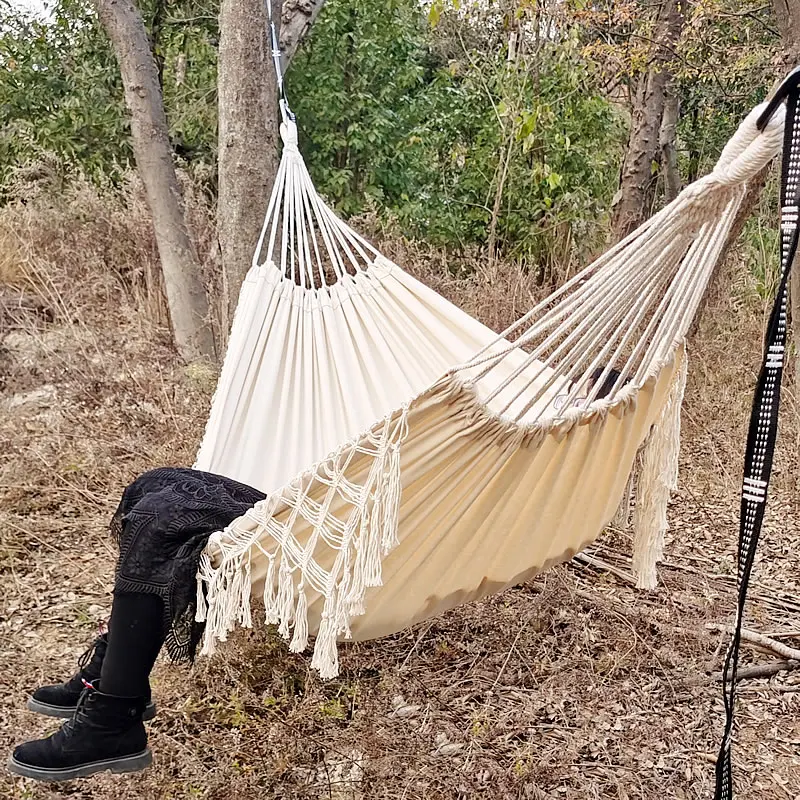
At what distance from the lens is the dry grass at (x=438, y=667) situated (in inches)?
58.0

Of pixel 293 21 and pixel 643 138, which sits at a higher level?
pixel 293 21

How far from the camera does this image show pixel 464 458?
1229 mm

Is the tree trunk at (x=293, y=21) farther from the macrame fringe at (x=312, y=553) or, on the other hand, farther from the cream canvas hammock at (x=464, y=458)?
the macrame fringe at (x=312, y=553)

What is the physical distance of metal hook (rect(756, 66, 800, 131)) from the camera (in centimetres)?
101

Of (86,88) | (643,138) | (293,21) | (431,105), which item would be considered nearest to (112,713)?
(293,21)

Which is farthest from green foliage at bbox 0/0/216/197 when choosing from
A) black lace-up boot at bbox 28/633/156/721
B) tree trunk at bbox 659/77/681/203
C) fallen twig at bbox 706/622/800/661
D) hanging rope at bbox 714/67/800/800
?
hanging rope at bbox 714/67/800/800

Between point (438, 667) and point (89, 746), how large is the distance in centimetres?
82

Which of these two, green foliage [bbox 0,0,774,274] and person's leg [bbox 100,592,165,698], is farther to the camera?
green foliage [bbox 0,0,774,274]

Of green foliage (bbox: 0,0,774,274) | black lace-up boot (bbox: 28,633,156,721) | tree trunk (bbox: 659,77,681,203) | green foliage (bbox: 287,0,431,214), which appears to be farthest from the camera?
green foliage (bbox: 287,0,431,214)

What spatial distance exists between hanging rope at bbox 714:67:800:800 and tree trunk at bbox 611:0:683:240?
2.85 metres

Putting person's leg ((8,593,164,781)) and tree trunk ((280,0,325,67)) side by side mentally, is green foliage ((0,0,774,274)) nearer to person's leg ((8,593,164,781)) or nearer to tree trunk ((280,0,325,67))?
tree trunk ((280,0,325,67))

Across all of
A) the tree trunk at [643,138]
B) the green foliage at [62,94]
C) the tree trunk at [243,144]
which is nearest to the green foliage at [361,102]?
the green foliage at [62,94]

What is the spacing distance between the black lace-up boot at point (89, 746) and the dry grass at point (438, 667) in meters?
0.26

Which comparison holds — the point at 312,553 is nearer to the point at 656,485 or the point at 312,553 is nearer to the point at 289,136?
the point at 656,485
